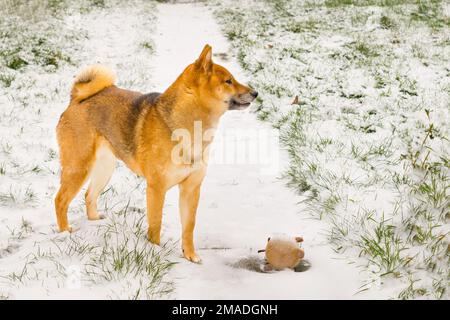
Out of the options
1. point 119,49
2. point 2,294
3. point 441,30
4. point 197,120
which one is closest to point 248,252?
point 197,120

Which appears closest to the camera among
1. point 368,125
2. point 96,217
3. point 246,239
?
point 246,239

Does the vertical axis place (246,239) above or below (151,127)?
below

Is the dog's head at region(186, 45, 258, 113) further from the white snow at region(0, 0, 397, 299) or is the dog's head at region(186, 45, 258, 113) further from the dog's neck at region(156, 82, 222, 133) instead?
the white snow at region(0, 0, 397, 299)

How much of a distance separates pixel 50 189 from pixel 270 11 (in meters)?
14.7

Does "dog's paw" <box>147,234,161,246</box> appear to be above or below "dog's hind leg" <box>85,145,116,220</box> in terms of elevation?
below

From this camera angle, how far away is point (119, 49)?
39.7 ft

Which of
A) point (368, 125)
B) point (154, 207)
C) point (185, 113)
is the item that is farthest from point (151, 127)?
point (368, 125)

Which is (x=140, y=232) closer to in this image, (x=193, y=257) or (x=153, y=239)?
(x=153, y=239)

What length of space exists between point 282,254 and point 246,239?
27.1 inches

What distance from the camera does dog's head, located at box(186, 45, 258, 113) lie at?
3.39 metres

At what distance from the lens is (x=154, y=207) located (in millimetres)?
3410

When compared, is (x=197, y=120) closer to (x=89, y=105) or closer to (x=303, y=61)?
(x=89, y=105)

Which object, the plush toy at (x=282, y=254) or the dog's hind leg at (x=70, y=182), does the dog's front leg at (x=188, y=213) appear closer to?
the plush toy at (x=282, y=254)

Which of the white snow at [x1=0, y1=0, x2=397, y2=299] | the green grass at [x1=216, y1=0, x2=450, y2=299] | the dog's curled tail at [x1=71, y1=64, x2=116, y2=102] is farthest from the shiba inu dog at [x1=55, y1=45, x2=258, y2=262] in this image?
the green grass at [x1=216, y1=0, x2=450, y2=299]
